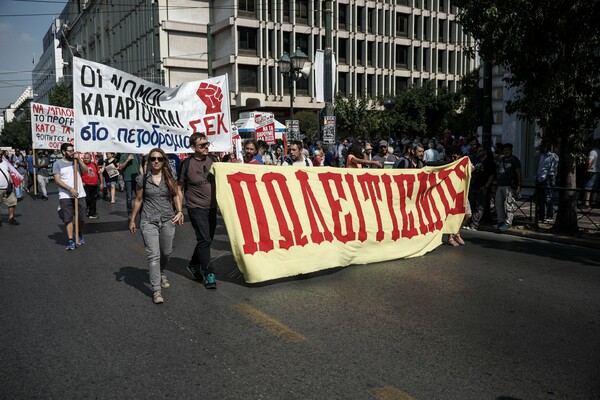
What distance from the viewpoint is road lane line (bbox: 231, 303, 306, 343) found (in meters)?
4.80

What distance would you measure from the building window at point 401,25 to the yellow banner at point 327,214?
156ft

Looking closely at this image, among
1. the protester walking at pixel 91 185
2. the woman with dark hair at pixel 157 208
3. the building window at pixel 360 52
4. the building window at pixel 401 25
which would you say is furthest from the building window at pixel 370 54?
the woman with dark hair at pixel 157 208

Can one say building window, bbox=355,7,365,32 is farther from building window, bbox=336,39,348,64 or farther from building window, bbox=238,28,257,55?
building window, bbox=238,28,257,55

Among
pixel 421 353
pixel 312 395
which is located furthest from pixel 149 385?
pixel 421 353

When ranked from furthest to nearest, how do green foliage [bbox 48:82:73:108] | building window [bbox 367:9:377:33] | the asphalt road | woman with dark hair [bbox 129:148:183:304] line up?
green foliage [bbox 48:82:73:108], building window [bbox 367:9:377:33], woman with dark hair [bbox 129:148:183:304], the asphalt road

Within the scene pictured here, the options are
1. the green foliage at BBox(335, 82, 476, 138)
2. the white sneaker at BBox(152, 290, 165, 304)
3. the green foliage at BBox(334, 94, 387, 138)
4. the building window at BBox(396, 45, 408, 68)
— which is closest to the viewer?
the white sneaker at BBox(152, 290, 165, 304)

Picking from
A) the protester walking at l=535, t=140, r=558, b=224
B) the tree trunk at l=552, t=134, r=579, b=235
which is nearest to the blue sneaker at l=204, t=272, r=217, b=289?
the tree trunk at l=552, t=134, r=579, b=235

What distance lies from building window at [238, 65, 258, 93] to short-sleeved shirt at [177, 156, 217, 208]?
134ft

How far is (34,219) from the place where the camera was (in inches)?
547

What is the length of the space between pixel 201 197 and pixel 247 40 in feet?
140

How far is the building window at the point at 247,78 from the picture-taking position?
4681 cm

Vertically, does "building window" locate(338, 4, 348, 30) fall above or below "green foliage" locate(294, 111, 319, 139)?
above

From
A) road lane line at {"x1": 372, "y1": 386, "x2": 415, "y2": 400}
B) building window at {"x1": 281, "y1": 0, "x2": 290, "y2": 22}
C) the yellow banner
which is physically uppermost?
building window at {"x1": 281, "y1": 0, "x2": 290, "y2": 22}

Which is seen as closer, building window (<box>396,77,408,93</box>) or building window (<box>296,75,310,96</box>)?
building window (<box>296,75,310,96</box>)
